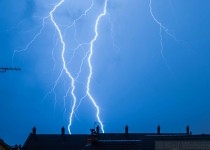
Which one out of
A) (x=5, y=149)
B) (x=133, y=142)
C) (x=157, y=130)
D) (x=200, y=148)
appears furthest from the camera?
(x=157, y=130)

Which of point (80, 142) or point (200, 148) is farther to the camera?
point (80, 142)

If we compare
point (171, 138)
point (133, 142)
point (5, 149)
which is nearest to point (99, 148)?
point (133, 142)

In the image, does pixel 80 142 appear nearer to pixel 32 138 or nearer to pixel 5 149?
pixel 32 138

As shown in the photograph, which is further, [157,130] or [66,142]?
[157,130]

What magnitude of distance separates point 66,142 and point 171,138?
1307 inches

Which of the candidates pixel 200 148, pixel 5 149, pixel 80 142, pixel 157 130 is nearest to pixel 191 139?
pixel 200 148

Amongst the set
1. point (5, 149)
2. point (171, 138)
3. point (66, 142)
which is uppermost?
point (66, 142)

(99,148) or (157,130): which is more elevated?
(157,130)

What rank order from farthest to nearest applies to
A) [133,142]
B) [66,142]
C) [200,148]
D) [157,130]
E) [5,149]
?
[157,130]
[66,142]
[133,142]
[200,148]
[5,149]

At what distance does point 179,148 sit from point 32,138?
3652 cm

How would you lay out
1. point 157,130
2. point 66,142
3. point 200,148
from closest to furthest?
1. point 200,148
2. point 66,142
3. point 157,130

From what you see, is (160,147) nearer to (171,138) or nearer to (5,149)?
(171,138)

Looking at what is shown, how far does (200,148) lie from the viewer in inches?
1512

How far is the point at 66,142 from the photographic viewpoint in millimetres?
70500
